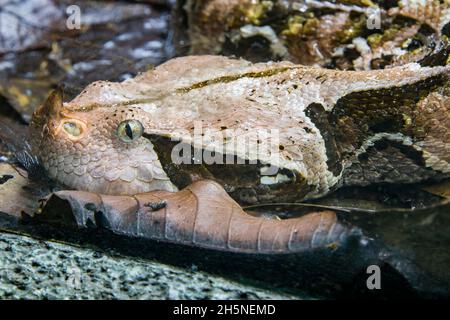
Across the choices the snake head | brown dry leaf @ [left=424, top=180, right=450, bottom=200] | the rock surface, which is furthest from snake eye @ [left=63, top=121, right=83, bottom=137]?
brown dry leaf @ [left=424, top=180, right=450, bottom=200]

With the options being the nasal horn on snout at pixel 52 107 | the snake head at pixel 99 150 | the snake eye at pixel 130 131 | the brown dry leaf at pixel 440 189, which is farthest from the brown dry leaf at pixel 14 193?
the brown dry leaf at pixel 440 189

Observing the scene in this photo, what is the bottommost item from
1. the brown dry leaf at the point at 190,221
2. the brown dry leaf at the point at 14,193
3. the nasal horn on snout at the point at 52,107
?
the brown dry leaf at the point at 190,221

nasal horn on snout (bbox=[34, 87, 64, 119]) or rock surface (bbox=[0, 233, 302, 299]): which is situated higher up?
nasal horn on snout (bbox=[34, 87, 64, 119])

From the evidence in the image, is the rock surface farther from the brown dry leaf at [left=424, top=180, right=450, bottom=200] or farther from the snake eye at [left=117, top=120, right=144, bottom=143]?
the brown dry leaf at [left=424, top=180, right=450, bottom=200]

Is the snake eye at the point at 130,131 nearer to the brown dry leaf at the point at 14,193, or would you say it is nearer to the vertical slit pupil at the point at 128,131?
the vertical slit pupil at the point at 128,131

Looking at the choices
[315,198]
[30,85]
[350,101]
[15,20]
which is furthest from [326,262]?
[15,20]

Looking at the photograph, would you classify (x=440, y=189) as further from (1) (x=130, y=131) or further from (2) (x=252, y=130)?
(1) (x=130, y=131)

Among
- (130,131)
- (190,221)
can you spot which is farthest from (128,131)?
(190,221)
